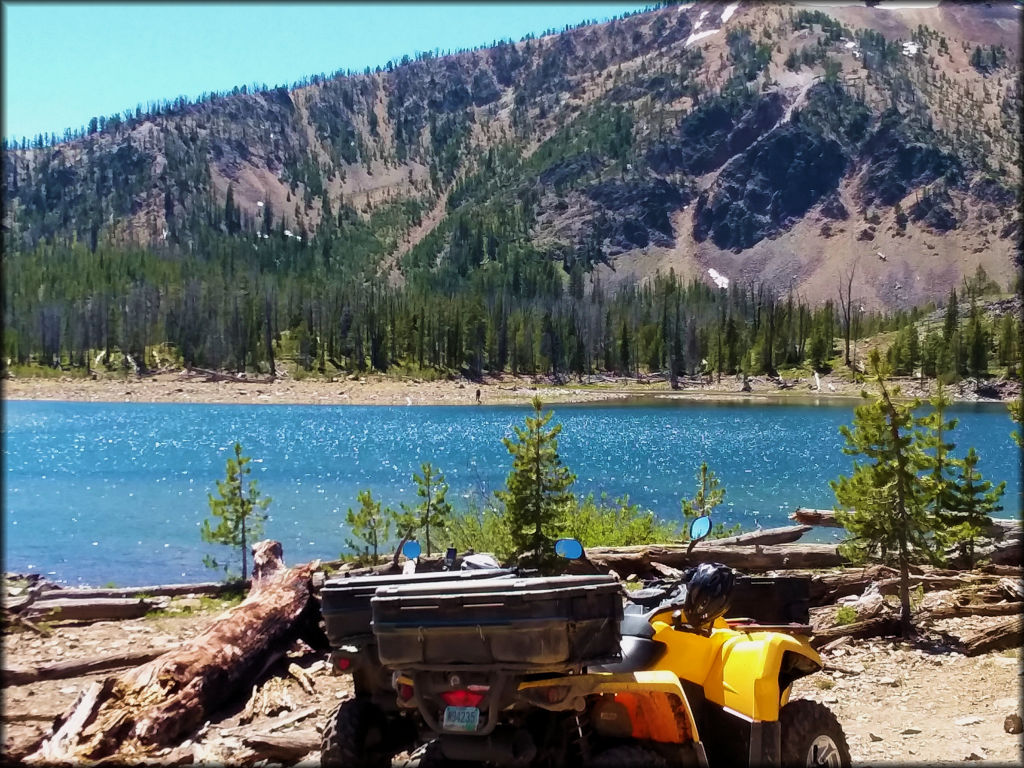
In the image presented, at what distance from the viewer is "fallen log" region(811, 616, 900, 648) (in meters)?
11.4

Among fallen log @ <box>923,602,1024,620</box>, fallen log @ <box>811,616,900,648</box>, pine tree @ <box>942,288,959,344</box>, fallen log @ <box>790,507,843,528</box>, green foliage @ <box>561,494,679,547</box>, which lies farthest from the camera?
pine tree @ <box>942,288,959,344</box>

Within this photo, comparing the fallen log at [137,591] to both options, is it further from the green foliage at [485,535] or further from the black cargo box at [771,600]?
the black cargo box at [771,600]

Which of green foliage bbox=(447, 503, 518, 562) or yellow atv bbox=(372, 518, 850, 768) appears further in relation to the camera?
green foliage bbox=(447, 503, 518, 562)

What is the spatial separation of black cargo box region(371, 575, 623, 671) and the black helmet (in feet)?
2.15

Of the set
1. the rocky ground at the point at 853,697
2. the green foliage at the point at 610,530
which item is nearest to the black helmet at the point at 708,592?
the rocky ground at the point at 853,697

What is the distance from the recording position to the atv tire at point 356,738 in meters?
6.50

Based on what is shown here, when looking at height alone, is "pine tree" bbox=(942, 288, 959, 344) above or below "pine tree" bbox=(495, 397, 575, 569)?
above

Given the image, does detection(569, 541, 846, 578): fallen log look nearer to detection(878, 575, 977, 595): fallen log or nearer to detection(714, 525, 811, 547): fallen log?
detection(714, 525, 811, 547): fallen log

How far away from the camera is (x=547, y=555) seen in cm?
1493

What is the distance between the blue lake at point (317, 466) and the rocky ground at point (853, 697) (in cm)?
1017

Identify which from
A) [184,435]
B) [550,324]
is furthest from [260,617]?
[550,324]

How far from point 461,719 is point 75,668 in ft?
22.2

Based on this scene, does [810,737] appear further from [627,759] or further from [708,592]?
[627,759]

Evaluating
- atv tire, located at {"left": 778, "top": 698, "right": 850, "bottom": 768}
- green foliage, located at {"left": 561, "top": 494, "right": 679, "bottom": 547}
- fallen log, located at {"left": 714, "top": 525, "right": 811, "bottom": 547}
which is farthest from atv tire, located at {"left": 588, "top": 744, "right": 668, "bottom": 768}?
green foliage, located at {"left": 561, "top": 494, "right": 679, "bottom": 547}
